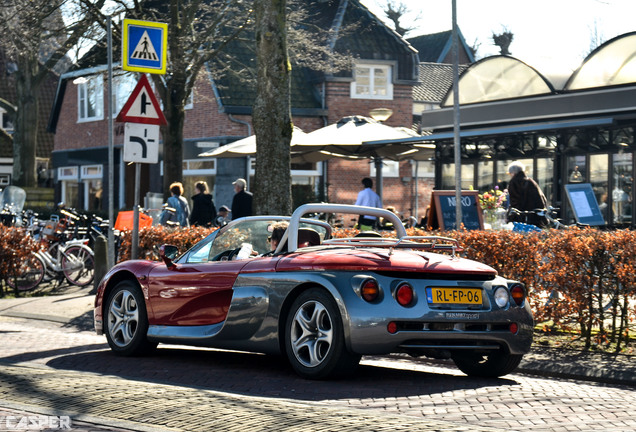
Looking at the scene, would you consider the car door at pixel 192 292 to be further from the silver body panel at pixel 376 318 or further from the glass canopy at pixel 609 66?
the glass canopy at pixel 609 66

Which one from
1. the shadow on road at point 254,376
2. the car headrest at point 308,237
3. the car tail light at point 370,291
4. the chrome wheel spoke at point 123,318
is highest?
the car headrest at point 308,237

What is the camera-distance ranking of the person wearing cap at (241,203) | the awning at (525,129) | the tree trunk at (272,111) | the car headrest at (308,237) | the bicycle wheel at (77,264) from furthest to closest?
1. the awning at (525,129)
2. the person wearing cap at (241,203)
3. the bicycle wheel at (77,264)
4. the tree trunk at (272,111)
5. the car headrest at (308,237)

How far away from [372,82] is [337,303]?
33719 mm

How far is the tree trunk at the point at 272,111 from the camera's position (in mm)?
14875

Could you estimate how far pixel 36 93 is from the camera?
41.2 metres

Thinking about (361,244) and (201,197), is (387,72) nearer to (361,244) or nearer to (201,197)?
(201,197)

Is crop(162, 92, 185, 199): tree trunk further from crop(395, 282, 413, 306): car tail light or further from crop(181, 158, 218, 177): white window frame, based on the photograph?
crop(395, 282, 413, 306): car tail light

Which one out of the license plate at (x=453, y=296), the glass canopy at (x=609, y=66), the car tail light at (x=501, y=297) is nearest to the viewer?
the license plate at (x=453, y=296)

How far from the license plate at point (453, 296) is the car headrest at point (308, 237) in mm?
1579

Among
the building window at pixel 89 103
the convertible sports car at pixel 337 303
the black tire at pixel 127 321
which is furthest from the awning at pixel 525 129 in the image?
the building window at pixel 89 103

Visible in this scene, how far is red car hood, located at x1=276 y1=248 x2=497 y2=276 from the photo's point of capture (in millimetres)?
7826

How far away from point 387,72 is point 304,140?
17809 mm

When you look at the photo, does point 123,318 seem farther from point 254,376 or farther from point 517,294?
point 517,294

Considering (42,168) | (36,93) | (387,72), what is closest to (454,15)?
(387,72)
